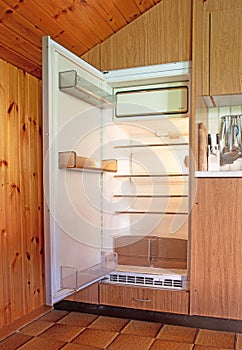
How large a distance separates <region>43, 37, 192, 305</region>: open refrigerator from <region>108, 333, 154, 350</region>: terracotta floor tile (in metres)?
0.33

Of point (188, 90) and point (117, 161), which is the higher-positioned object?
point (188, 90)

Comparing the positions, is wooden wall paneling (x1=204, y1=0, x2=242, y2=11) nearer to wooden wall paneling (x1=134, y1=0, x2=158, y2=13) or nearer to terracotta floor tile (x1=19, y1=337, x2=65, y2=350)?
wooden wall paneling (x1=134, y1=0, x2=158, y2=13)

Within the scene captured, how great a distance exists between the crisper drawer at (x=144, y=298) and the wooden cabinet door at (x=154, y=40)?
1.40 meters

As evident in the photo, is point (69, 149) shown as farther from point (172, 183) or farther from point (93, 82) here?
point (172, 183)

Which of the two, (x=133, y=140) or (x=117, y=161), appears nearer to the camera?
(x=117, y=161)

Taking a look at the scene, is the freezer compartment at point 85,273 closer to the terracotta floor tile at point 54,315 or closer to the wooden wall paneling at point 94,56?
the terracotta floor tile at point 54,315

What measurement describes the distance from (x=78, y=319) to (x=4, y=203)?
2.91ft

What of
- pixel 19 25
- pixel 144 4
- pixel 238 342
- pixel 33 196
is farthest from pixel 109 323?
pixel 144 4

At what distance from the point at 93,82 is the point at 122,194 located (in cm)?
93

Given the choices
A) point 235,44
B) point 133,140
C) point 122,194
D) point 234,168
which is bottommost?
point 122,194

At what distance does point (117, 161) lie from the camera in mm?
2443

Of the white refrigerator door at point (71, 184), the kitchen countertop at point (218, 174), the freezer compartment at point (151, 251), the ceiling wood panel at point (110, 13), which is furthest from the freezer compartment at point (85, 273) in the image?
the ceiling wood panel at point (110, 13)

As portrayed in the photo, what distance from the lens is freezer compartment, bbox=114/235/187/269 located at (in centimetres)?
237

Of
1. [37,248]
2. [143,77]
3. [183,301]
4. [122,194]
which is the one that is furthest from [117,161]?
[183,301]
